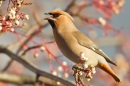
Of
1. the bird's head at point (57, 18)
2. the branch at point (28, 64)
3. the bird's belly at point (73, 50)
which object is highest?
the bird's head at point (57, 18)

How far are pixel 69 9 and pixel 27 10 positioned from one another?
2.28 metres

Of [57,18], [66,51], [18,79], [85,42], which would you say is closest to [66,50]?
[66,51]

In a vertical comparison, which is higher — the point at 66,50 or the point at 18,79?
the point at 66,50

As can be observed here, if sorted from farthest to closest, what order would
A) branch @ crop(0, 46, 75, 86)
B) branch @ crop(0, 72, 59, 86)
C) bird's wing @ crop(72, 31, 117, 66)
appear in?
1. branch @ crop(0, 72, 59, 86)
2. bird's wing @ crop(72, 31, 117, 66)
3. branch @ crop(0, 46, 75, 86)

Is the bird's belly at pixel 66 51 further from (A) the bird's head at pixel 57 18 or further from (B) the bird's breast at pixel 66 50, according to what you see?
(A) the bird's head at pixel 57 18

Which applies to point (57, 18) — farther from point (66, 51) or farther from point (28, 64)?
point (28, 64)

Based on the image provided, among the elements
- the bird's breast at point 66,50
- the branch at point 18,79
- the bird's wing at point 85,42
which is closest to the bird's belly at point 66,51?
the bird's breast at point 66,50

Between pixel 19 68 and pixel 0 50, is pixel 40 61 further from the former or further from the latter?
pixel 0 50

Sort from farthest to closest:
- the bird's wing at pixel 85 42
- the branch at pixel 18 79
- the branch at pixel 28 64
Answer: the branch at pixel 18 79
the bird's wing at pixel 85 42
the branch at pixel 28 64

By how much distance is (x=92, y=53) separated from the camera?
3.65m

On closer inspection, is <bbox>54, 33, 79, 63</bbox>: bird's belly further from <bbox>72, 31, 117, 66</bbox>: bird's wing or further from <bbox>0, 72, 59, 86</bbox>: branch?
<bbox>0, 72, 59, 86</bbox>: branch

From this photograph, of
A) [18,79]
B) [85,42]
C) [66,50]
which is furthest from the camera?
[18,79]

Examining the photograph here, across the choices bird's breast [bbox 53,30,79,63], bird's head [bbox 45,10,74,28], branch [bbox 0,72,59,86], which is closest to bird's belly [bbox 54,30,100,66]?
bird's breast [bbox 53,30,79,63]

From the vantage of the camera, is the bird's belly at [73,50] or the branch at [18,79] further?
the branch at [18,79]
